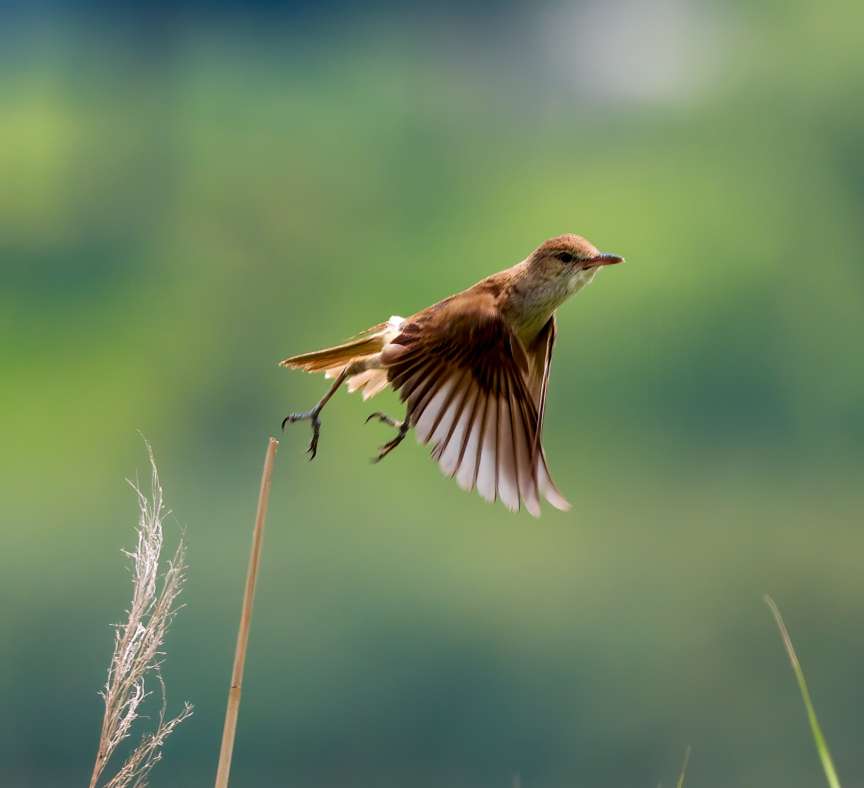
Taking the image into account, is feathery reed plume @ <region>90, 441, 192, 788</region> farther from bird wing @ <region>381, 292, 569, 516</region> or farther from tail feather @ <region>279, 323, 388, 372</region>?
tail feather @ <region>279, 323, 388, 372</region>

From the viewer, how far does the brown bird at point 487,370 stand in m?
1.93

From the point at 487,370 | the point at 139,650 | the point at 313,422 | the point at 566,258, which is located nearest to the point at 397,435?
the point at 313,422

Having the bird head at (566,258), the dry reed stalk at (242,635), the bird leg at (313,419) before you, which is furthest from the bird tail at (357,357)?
the dry reed stalk at (242,635)

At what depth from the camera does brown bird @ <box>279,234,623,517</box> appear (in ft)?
6.32

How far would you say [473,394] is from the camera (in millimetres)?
2006

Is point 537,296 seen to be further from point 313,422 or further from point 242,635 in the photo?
point 242,635

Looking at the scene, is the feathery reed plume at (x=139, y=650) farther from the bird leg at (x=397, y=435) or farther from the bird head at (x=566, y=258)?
the bird head at (x=566, y=258)

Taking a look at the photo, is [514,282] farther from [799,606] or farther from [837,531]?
[837,531]

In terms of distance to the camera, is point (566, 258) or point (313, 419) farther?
point (566, 258)

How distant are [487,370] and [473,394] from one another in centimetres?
5

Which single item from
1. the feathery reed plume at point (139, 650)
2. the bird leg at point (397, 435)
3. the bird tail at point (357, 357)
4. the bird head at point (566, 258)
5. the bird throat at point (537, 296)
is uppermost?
the bird head at point (566, 258)

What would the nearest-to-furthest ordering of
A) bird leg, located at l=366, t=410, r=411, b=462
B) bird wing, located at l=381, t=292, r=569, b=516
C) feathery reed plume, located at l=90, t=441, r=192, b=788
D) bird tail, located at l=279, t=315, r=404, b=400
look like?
1. feathery reed plume, located at l=90, t=441, r=192, b=788
2. bird leg, located at l=366, t=410, r=411, b=462
3. bird wing, located at l=381, t=292, r=569, b=516
4. bird tail, located at l=279, t=315, r=404, b=400

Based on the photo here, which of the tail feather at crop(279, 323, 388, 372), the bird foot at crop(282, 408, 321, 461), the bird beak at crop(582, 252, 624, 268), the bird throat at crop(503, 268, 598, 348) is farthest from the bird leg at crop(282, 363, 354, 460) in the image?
the bird beak at crop(582, 252, 624, 268)

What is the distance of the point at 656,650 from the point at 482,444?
5532 millimetres
